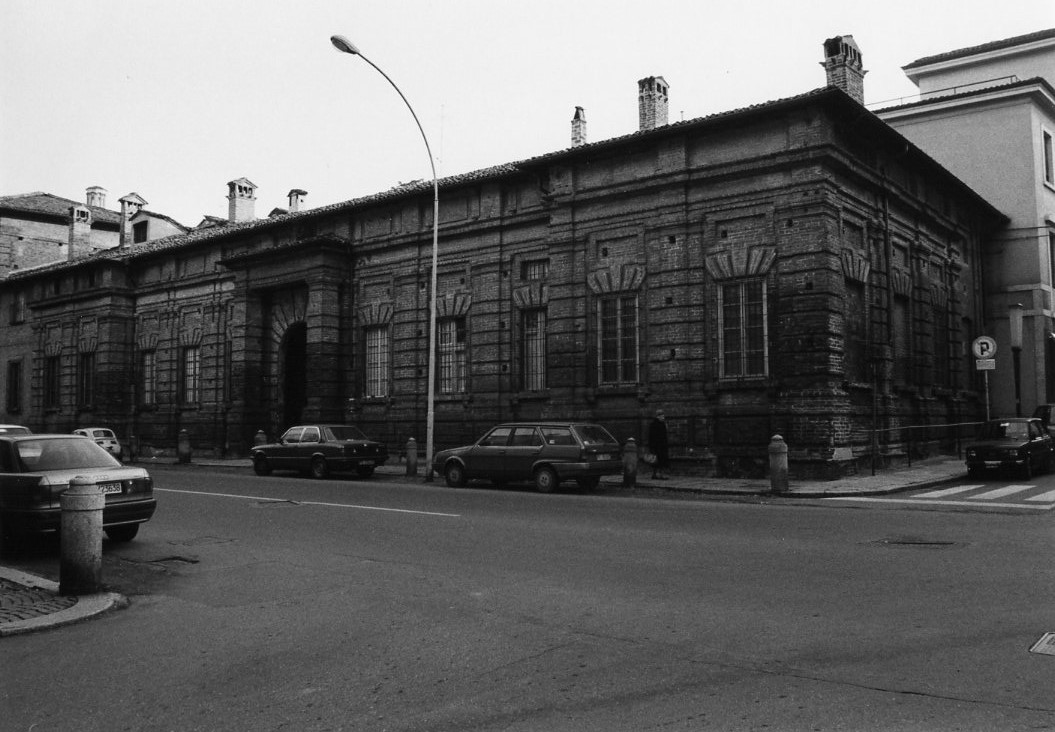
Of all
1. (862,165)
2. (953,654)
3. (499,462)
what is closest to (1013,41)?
(862,165)

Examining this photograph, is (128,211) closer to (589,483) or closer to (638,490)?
(589,483)

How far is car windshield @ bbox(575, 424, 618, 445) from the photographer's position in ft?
60.1

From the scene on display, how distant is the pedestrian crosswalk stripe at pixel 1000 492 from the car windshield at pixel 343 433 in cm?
1552

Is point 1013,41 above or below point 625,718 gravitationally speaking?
above

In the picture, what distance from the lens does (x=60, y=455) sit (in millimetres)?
10664

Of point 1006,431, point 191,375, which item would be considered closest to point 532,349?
point 1006,431

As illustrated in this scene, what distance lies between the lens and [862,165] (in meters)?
21.6

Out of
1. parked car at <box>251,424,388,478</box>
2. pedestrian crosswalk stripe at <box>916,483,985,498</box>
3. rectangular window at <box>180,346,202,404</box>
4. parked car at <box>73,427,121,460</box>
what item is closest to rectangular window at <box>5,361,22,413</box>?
parked car at <box>73,427,121,460</box>

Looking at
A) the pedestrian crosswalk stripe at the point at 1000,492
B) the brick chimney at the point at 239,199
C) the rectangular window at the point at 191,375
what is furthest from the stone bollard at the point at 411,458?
the brick chimney at the point at 239,199

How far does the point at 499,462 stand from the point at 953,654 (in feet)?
46.5

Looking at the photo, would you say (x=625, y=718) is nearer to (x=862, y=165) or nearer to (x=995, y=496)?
(x=995, y=496)

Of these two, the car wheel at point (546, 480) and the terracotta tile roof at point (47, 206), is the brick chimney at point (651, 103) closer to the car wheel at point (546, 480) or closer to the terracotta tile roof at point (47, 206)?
the car wheel at point (546, 480)

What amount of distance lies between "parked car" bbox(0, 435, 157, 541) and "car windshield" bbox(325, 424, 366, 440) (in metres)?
12.2

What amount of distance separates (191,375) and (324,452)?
15.0m
